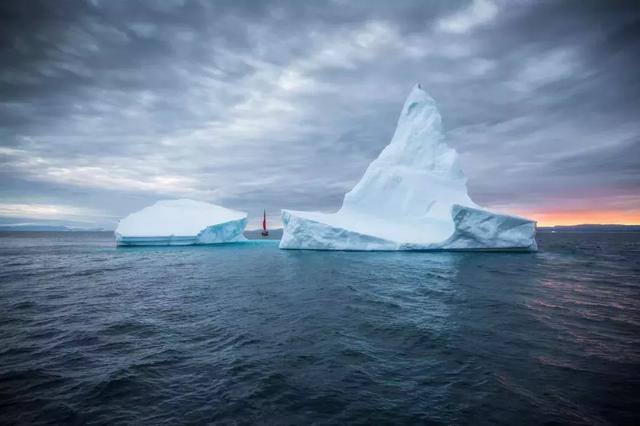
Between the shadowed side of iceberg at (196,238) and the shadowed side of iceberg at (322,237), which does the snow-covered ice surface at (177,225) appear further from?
the shadowed side of iceberg at (322,237)

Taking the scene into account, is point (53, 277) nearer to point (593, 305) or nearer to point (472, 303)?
point (472, 303)

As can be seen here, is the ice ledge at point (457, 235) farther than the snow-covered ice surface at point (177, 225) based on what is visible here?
No

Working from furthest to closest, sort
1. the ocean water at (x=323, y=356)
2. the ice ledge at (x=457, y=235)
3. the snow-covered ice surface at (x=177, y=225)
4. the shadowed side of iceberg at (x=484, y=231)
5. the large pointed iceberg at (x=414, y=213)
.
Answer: the snow-covered ice surface at (x=177, y=225)
the large pointed iceberg at (x=414, y=213)
the ice ledge at (x=457, y=235)
the shadowed side of iceberg at (x=484, y=231)
the ocean water at (x=323, y=356)

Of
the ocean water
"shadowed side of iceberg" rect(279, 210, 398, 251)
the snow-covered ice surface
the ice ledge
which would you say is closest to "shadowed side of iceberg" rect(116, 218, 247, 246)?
the snow-covered ice surface

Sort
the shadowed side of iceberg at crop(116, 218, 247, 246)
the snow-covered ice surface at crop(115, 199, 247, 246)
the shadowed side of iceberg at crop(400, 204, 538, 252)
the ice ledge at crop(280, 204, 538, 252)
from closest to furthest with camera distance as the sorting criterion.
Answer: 1. the shadowed side of iceberg at crop(400, 204, 538, 252)
2. the ice ledge at crop(280, 204, 538, 252)
3. the snow-covered ice surface at crop(115, 199, 247, 246)
4. the shadowed side of iceberg at crop(116, 218, 247, 246)

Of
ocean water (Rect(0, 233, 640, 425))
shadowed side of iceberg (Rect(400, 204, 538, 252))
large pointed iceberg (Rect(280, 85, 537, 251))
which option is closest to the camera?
ocean water (Rect(0, 233, 640, 425))

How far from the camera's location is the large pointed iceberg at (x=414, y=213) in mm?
25547

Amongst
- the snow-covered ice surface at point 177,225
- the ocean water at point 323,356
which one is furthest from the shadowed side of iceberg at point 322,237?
the ocean water at point 323,356

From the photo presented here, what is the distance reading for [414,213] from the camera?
104ft

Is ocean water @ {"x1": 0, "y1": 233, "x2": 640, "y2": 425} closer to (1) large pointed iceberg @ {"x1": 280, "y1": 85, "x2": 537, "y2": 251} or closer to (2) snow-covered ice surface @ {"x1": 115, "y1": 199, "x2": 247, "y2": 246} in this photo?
(1) large pointed iceberg @ {"x1": 280, "y1": 85, "x2": 537, "y2": 251}

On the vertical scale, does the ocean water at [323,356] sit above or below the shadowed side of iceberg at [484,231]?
below

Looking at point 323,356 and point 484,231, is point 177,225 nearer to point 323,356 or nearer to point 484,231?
point 484,231

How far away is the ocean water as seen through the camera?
3.96 m

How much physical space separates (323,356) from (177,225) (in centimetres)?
3482
